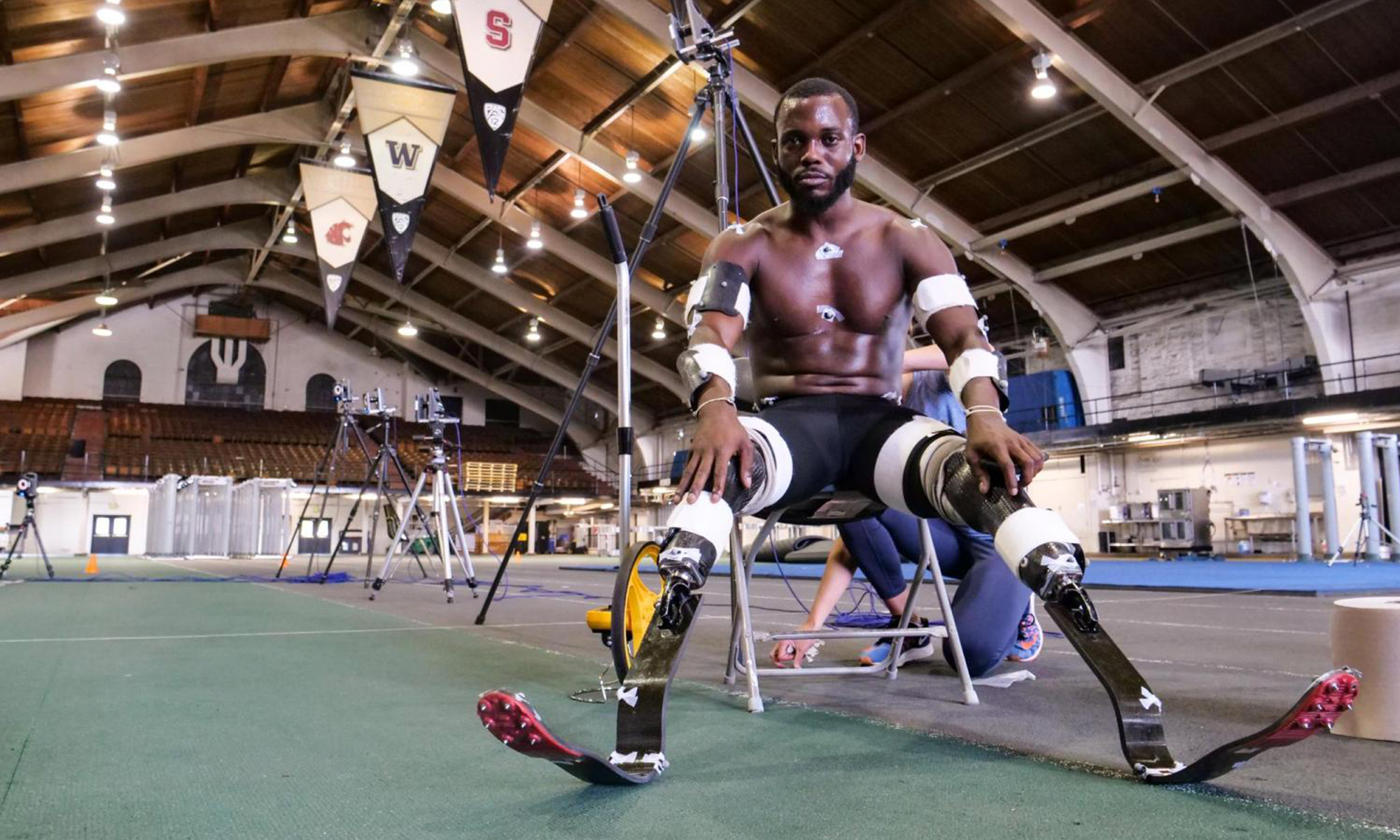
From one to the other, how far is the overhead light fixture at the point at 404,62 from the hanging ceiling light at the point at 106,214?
23.5ft

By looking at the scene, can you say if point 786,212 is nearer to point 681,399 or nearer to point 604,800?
point 604,800

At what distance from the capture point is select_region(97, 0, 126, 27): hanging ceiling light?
941 cm

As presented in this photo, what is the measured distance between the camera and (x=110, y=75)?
1091cm

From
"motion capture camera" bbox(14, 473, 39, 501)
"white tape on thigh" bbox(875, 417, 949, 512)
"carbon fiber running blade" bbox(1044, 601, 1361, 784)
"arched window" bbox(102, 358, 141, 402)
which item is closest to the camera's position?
"carbon fiber running blade" bbox(1044, 601, 1361, 784)

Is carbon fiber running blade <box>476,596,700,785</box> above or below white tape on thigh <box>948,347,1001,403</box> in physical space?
below

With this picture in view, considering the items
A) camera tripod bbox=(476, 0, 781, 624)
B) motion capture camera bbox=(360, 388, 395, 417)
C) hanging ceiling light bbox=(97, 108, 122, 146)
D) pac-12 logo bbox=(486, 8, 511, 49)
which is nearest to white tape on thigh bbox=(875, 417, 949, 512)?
camera tripod bbox=(476, 0, 781, 624)

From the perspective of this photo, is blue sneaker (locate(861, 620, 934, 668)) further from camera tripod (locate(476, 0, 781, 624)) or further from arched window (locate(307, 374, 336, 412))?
arched window (locate(307, 374, 336, 412))

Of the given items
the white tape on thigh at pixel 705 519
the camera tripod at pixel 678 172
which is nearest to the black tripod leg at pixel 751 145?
the camera tripod at pixel 678 172

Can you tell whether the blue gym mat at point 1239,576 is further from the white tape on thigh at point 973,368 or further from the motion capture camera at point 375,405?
the white tape on thigh at point 973,368

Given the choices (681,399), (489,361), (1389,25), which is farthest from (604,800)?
(489,361)

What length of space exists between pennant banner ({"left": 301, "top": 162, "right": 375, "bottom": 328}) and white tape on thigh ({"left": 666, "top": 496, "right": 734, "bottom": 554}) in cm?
1230

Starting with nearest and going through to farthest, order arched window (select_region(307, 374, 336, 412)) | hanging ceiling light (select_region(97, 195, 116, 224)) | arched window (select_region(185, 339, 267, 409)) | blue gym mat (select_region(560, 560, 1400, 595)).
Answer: blue gym mat (select_region(560, 560, 1400, 595)) → hanging ceiling light (select_region(97, 195, 116, 224)) → arched window (select_region(185, 339, 267, 409)) → arched window (select_region(307, 374, 336, 412))

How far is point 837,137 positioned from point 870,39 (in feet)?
36.5

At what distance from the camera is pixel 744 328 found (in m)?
1.89
